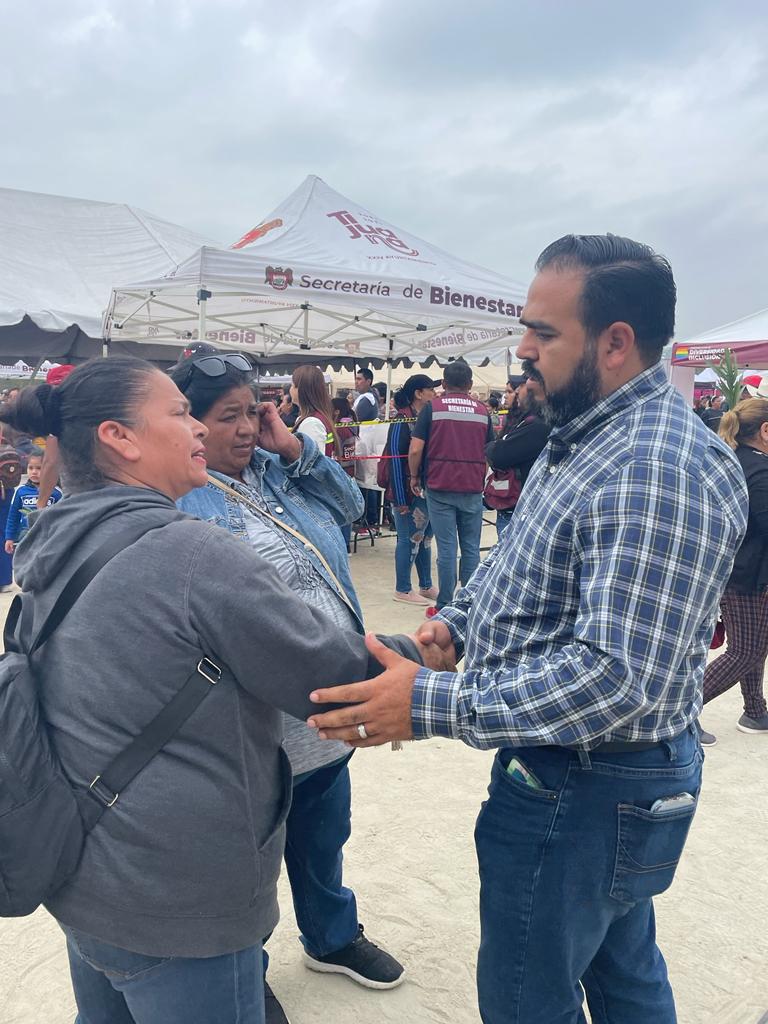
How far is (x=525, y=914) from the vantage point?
60.7 inches

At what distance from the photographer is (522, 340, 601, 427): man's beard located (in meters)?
1.51

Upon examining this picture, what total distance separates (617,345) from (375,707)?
0.88 m

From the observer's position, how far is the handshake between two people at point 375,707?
1.38 metres

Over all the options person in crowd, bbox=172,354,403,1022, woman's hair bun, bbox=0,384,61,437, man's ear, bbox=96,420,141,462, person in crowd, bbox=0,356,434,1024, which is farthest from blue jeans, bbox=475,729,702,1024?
woman's hair bun, bbox=0,384,61,437

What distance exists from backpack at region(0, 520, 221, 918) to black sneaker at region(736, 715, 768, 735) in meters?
4.09

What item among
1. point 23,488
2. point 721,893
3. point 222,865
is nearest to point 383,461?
point 23,488

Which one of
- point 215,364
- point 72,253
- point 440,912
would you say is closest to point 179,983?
point 215,364

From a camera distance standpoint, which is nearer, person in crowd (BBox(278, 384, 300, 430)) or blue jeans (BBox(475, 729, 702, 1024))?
blue jeans (BBox(475, 729, 702, 1024))

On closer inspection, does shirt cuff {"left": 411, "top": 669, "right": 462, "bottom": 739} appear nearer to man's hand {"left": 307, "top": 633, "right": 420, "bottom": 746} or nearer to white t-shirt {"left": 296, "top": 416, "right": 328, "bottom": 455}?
man's hand {"left": 307, "top": 633, "right": 420, "bottom": 746}

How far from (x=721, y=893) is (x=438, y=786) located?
1.34 m

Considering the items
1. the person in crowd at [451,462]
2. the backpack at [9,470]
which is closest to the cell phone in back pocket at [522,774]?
the person in crowd at [451,462]

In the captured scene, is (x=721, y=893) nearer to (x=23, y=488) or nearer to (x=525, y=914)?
(x=525, y=914)

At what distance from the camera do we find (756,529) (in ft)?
12.9

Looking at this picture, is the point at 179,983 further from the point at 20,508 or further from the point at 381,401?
the point at 381,401
